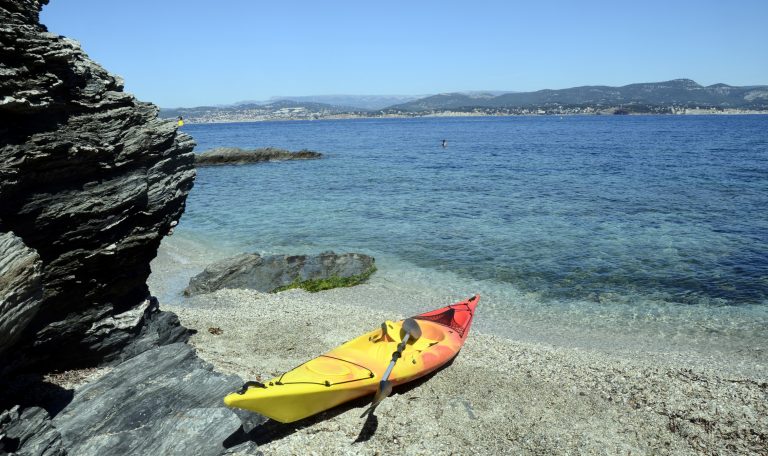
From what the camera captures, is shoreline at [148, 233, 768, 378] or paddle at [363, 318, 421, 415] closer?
paddle at [363, 318, 421, 415]

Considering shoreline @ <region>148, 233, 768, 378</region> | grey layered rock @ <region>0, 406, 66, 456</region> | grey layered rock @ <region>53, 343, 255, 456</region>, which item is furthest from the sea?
grey layered rock @ <region>0, 406, 66, 456</region>

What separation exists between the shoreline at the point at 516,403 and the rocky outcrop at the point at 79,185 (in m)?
2.66

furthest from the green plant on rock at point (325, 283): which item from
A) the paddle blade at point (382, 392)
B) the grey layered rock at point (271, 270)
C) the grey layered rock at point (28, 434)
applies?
the grey layered rock at point (28, 434)

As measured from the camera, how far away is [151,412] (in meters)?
8.34

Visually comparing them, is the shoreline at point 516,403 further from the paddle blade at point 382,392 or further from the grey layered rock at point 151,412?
the grey layered rock at point 151,412

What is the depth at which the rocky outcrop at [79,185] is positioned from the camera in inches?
327

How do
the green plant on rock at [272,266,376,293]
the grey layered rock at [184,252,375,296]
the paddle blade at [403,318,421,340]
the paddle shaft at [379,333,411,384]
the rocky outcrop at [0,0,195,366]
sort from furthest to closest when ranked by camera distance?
the green plant on rock at [272,266,376,293], the grey layered rock at [184,252,375,296], the paddle blade at [403,318,421,340], the paddle shaft at [379,333,411,384], the rocky outcrop at [0,0,195,366]

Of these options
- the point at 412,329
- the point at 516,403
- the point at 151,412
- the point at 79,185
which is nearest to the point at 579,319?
the point at 516,403

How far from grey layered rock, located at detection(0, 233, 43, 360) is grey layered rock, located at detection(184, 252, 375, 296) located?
12191 mm

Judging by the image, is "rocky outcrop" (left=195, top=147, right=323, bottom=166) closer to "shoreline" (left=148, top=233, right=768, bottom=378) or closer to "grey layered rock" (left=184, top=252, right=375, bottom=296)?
"shoreline" (left=148, top=233, right=768, bottom=378)

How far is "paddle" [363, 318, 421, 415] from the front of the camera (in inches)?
381

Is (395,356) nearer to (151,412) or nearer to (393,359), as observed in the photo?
(393,359)

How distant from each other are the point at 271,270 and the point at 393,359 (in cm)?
1024

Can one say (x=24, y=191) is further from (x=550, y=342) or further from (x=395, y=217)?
(x=395, y=217)
